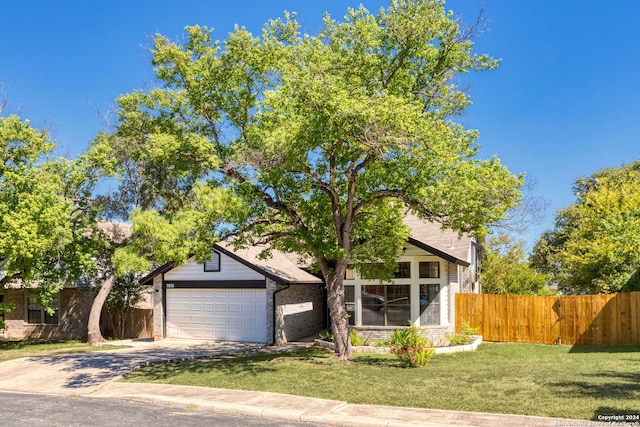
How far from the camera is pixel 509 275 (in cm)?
3127

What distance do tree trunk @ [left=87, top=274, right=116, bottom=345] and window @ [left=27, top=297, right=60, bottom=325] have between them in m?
4.35

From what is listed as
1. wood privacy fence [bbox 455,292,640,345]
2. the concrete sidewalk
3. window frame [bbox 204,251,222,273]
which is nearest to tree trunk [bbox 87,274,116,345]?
the concrete sidewalk

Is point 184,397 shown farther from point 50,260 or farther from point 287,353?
point 50,260

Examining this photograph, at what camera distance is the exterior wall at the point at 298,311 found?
23216 millimetres

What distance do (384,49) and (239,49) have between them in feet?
14.2

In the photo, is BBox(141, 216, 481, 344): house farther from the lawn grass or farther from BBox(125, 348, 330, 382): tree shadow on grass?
BBox(125, 348, 330, 382): tree shadow on grass

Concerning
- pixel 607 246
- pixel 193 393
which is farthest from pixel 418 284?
pixel 607 246

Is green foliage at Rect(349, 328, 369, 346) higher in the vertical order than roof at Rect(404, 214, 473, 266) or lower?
lower

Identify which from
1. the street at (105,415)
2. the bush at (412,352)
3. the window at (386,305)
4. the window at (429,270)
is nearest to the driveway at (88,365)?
the street at (105,415)

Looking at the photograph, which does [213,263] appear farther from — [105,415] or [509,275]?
[509,275]

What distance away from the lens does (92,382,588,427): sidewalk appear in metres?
9.72

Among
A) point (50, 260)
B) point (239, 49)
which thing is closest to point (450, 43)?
point (239, 49)

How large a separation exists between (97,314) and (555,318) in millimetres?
19973

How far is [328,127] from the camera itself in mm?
14445
